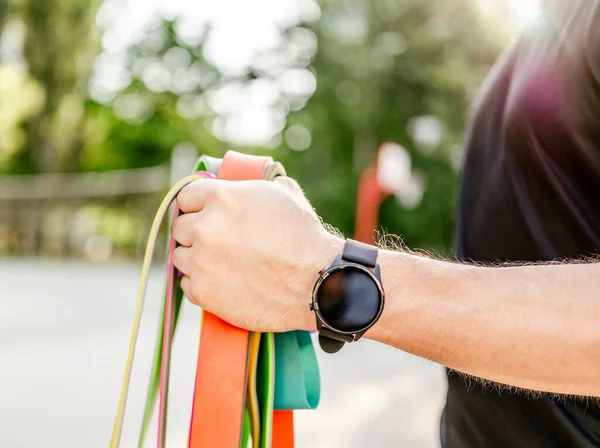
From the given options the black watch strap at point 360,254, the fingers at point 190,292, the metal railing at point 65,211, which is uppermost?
the black watch strap at point 360,254

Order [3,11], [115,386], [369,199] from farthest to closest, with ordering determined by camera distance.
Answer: [369,199] < [3,11] < [115,386]

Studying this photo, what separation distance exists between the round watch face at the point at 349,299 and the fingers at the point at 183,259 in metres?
0.21

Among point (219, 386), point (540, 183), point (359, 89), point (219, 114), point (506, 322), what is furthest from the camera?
point (219, 114)

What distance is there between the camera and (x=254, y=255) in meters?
1.00

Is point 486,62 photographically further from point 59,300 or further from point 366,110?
point 59,300

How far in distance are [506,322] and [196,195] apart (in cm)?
50

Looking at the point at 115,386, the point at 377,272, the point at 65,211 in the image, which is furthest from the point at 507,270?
the point at 65,211

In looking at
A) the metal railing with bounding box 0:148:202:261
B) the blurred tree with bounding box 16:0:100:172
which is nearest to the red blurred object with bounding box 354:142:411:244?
the metal railing with bounding box 0:148:202:261

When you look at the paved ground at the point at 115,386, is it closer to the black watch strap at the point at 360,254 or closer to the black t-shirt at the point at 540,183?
the black t-shirt at the point at 540,183

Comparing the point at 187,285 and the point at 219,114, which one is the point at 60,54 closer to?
the point at 219,114

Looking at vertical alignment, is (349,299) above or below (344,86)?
above

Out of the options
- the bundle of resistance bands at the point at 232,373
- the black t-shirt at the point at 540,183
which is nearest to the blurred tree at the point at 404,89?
the black t-shirt at the point at 540,183

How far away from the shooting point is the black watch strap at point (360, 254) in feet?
3.33

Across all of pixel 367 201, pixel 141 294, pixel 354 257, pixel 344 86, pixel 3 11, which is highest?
pixel 354 257
